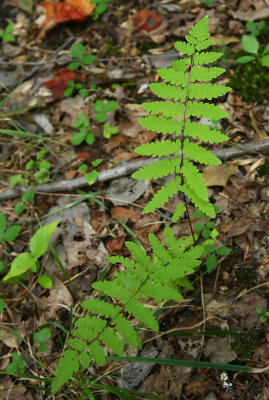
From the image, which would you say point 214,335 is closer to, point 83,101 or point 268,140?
point 268,140

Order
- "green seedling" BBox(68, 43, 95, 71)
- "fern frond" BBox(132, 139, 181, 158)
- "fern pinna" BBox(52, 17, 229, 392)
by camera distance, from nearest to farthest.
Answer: "fern pinna" BBox(52, 17, 229, 392) → "fern frond" BBox(132, 139, 181, 158) → "green seedling" BBox(68, 43, 95, 71)

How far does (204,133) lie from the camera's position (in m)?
1.78

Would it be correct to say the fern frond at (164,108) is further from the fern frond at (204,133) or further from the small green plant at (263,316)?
the small green plant at (263,316)

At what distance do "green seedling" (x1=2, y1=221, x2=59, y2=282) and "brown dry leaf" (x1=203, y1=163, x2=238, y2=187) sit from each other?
127cm

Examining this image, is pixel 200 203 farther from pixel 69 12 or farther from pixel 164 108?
pixel 69 12

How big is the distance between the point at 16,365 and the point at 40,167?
1.70 m

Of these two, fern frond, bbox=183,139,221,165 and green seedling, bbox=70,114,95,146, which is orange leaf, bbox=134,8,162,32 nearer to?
green seedling, bbox=70,114,95,146

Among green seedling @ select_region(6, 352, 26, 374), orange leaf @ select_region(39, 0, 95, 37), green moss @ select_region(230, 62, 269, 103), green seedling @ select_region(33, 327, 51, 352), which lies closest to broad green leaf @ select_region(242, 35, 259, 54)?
green moss @ select_region(230, 62, 269, 103)

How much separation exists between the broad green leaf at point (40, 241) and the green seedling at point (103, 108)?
1131mm

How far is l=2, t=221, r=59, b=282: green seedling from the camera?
2.49 meters

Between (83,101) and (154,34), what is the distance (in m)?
1.07

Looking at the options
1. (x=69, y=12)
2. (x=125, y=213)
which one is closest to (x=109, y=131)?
(x=125, y=213)

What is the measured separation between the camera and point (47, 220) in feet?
9.53

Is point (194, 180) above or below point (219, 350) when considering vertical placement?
above
